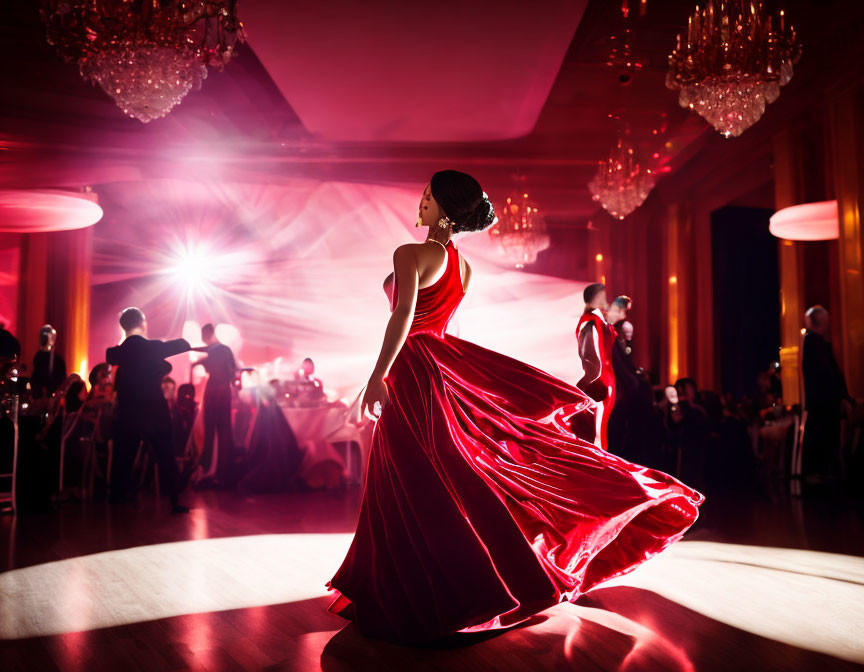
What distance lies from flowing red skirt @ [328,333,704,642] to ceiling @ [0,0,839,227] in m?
4.41

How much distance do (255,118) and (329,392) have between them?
312 centimetres

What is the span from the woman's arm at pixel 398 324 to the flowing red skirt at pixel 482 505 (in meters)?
0.07

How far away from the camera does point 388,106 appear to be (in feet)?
25.8

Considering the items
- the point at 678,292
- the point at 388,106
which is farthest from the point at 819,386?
the point at 388,106

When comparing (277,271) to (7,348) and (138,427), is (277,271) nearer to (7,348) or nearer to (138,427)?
(7,348)

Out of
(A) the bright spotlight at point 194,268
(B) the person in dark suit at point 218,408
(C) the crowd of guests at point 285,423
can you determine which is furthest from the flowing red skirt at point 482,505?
(A) the bright spotlight at point 194,268

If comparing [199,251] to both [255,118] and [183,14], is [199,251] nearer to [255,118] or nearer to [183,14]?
[255,118]

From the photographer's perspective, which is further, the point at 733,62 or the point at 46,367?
the point at 46,367

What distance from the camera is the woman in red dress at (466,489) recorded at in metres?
1.90

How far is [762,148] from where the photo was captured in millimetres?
7848

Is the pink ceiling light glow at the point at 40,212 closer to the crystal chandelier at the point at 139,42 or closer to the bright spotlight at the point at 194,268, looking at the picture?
the bright spotlight at the point at 194,268

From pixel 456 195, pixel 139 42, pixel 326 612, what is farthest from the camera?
pixel 139 42

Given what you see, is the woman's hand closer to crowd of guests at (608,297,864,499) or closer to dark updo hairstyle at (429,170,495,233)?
dark updo hairstyle at (429,170,495,233)

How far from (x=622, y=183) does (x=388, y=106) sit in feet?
8.37
